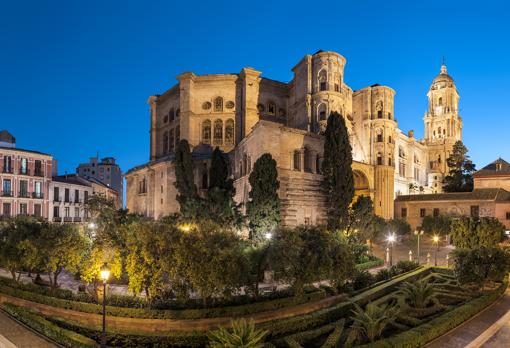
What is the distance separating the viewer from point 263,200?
26000 millimetres

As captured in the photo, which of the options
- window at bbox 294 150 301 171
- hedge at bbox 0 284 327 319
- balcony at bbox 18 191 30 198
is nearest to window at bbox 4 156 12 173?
balcony at bbox 18 191 30 198

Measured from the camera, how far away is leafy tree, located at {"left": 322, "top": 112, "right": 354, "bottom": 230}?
29797 millimetres

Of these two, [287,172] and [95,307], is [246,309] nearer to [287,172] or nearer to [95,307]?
[95,307]

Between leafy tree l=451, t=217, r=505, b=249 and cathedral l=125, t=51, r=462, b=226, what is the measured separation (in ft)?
40.1

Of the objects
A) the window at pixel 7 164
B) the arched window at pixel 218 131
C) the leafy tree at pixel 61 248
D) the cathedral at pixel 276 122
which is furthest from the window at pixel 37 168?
the leafy tree at pixel 61 248

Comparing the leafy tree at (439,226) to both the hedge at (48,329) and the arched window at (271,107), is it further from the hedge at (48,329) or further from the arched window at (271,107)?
the hedge at (48,329)

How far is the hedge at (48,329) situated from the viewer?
33.6ft

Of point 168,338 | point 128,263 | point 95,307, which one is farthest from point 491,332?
point 95,307

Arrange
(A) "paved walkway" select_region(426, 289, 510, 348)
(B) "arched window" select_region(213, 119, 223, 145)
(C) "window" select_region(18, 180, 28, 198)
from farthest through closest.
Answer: (B) "arched window" select_region(213, 119, 223, 145) → (C) "window" select_region(18, 180, 28, 198) → (A) "paved walkway" select_region(426, 289, 510, 348)

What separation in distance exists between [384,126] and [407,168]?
1635cm

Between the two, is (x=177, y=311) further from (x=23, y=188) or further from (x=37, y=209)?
(x=37, y=209)

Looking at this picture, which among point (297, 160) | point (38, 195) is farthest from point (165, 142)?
point (297, 160)

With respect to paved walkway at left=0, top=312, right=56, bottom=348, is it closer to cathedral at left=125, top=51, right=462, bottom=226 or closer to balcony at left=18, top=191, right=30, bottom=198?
cathedral at left=125, top=51, right=462, bottom=226

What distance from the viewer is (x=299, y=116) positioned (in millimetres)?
42250
